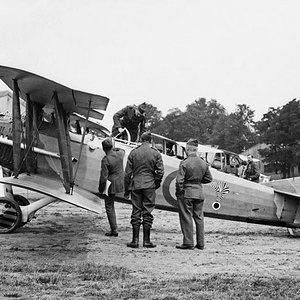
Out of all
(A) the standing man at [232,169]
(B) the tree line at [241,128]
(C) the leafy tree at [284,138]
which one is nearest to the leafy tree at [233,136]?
(B) the tree line at [241,128]

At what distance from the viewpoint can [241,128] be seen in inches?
3772

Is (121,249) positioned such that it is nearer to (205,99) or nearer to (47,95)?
(47,95)

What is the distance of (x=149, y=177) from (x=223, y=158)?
2265 cm

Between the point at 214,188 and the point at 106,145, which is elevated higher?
the point at 106,145

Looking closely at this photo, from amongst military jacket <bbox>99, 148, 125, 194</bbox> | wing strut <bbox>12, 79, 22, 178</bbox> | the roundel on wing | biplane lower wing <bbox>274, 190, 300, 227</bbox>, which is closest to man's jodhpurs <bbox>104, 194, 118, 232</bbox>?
military jacket <bbox>99, 148, 125, 194</bbox>

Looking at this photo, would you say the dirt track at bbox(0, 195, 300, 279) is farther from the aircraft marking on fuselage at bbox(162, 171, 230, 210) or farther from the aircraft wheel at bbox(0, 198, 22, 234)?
the aircraft marking on fuselage at bbox(162, 171, 230, 210)

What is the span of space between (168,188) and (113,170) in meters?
1.34

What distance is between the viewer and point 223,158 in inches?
1237

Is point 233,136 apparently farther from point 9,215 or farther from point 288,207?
point 9,215

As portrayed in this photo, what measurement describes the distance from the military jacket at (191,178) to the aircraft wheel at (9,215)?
3.04 m

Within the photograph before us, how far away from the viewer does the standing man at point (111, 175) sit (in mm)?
10234

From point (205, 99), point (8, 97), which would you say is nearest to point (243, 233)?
point (8, 97)

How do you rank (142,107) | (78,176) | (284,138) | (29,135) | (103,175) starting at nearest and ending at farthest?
(103,175) < (29,135) < (78,176) < (142,107) < (284,138)

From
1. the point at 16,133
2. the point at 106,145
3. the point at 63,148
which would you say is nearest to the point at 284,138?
the point at 106,145
